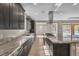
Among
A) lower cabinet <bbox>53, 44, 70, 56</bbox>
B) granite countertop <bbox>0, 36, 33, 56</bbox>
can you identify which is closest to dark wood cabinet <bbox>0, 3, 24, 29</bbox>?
granite countertop <bbox>0, 36, 33, 56</bbox>

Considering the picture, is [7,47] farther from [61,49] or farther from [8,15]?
[61,49]

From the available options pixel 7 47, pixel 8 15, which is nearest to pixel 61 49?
pixel 8 15

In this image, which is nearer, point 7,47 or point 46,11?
point 7,47

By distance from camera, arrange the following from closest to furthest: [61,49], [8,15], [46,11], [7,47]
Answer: [7,47], [8,15], [61,49], [46,11]

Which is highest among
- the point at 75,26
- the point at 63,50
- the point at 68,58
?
the point at 75,26

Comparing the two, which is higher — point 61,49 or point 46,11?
point 46,11

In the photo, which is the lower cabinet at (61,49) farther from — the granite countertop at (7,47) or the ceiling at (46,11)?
the granite countertop at (7,47)

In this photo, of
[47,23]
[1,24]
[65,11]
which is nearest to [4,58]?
[1,24]

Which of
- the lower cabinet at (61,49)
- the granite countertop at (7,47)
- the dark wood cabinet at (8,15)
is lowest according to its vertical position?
the lower cabinet at (61,49)

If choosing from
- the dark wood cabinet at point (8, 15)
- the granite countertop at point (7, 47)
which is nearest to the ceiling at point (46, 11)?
the dark wood cabinet at point (8, 15)

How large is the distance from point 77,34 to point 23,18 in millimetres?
2713

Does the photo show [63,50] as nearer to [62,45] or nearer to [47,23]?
[62,45]

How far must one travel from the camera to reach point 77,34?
538 centimetres

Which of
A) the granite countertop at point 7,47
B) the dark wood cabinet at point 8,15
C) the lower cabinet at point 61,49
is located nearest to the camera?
the granite countertop at point 7,47
